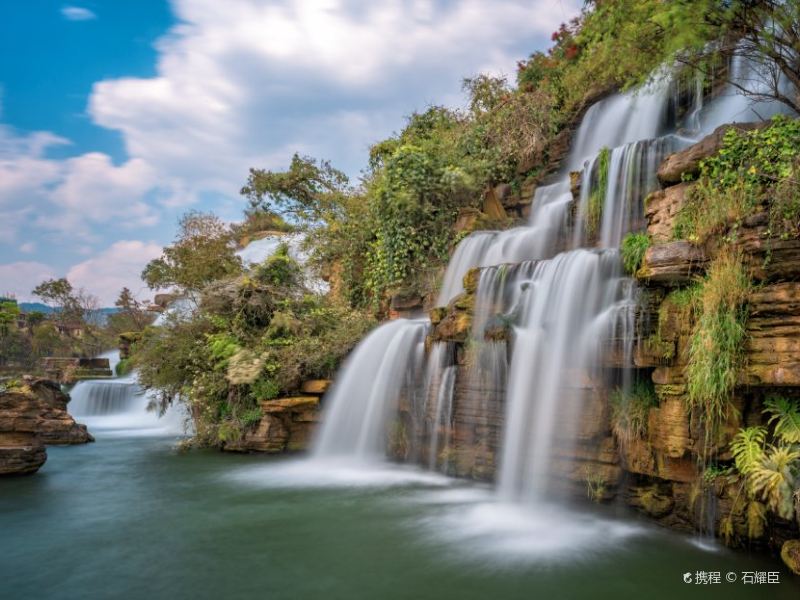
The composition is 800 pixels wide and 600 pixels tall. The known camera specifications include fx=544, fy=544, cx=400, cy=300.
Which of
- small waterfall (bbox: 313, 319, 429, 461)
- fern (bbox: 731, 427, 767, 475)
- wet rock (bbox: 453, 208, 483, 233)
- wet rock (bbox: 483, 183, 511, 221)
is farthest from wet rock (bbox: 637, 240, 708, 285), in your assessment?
wet rock (bbox: 483, 183, 511, 221)

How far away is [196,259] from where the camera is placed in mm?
20438

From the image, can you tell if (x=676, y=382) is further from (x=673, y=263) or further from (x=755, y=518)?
(x=755, y=518)

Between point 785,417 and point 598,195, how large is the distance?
224 inches

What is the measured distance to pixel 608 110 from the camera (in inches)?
496

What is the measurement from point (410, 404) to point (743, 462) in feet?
17.8

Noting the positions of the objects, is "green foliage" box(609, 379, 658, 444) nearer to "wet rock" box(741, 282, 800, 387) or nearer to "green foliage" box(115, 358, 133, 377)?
"wet rock" box(741, 282, 800, 387)

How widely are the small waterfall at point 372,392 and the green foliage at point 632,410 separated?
3.83m

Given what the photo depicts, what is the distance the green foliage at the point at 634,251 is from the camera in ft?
22.2

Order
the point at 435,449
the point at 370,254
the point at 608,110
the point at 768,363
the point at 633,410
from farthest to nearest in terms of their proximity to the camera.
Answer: the point at 370,254 → the point at 608,110 → the point at 435,449 → the point at 633,410 → the point at 768,363

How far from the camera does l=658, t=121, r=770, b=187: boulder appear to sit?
6594 millimetres

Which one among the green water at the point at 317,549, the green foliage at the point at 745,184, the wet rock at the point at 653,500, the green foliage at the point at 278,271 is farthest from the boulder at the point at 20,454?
the green foliage at the point at 745,184

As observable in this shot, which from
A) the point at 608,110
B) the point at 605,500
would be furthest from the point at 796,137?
→ the point at 608,110

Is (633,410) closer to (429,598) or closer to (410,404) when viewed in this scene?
(429,598)

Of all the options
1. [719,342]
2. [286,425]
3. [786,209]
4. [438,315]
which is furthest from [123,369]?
[786,209]
